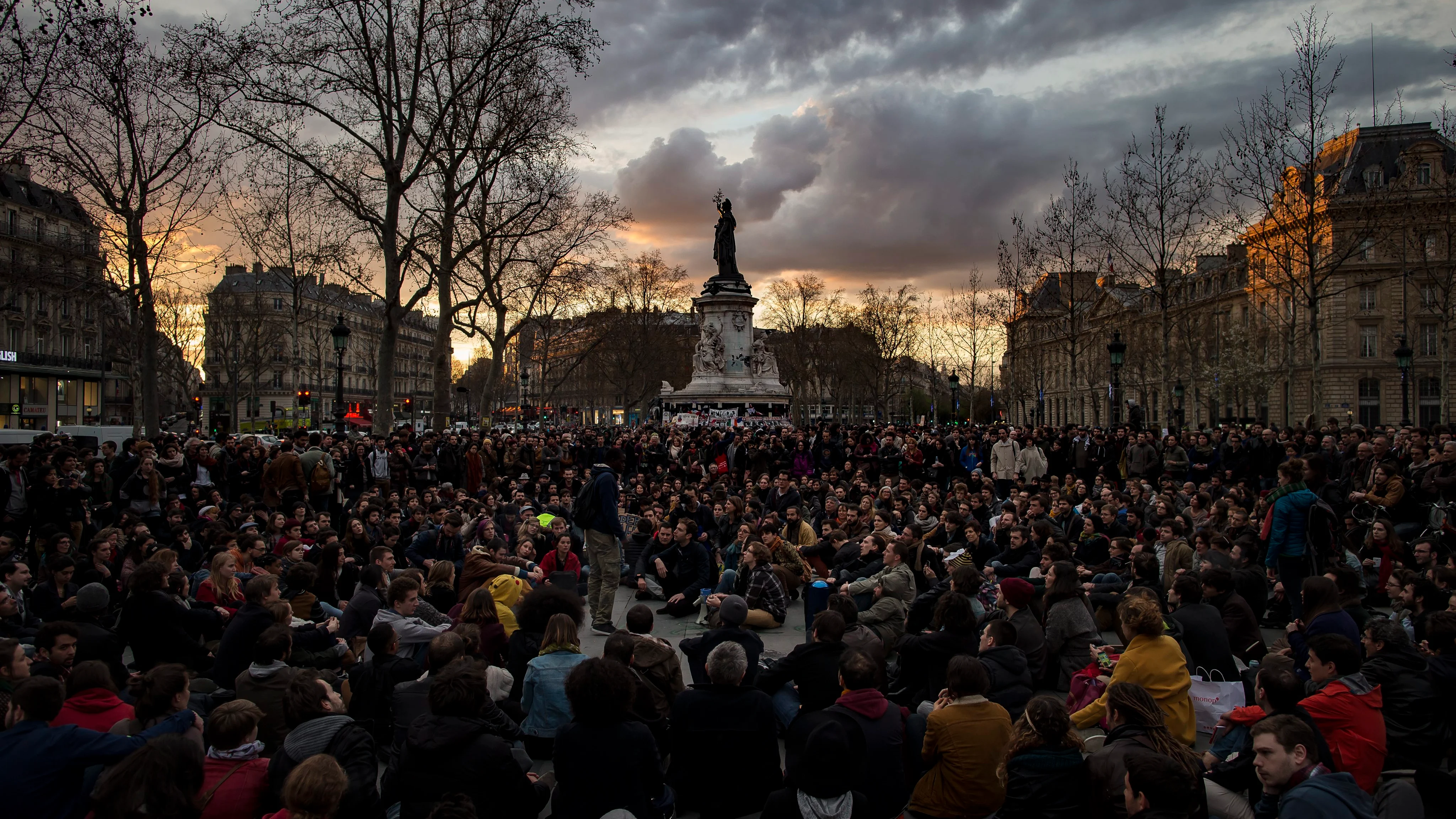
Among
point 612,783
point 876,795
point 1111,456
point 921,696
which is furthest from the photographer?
point 1111,456

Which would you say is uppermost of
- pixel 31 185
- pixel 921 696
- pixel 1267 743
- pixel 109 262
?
pixel 31 185

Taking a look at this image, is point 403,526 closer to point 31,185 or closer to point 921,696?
point 921,696

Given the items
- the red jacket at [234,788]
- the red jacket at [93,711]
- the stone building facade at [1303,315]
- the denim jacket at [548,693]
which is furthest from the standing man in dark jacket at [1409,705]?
the stone building facade at [1303,315]

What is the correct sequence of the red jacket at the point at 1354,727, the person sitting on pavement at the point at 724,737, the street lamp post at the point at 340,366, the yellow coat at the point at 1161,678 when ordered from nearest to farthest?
the red jacket at the point at 1354,727 → the person sitting on pavement at the point at 724,737 → the yellow coat at the point at 1161,678 → the street lamp post at the point at 340,366

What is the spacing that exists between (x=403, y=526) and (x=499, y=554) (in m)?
3.28

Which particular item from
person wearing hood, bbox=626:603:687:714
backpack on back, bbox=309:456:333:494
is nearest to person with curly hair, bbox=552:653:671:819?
person wearing hood, bbox=626:603:687:714

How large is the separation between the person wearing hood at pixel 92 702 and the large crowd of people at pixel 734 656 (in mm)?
17

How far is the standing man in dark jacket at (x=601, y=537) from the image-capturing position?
31.1 feet

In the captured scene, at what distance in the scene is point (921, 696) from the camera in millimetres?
6395

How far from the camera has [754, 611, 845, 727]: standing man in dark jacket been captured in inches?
212

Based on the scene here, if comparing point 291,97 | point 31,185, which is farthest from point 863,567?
point 31,185

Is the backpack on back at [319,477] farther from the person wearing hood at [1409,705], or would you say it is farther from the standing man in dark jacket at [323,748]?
the person wearing hood at [1409,705]

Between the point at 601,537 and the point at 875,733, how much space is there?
215 inches

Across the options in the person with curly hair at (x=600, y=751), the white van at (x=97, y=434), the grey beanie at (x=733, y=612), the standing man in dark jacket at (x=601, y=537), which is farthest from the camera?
A: the white van at (x=97, y=434)
